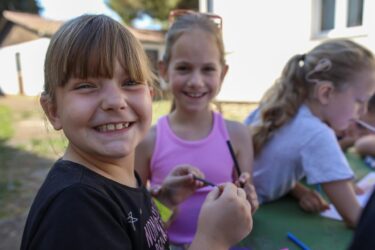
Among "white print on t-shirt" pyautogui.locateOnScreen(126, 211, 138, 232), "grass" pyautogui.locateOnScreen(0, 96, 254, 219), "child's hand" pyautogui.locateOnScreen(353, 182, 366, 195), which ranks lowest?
"grass" pyautogui.locateOnScreen(0, 96, 254, 219)

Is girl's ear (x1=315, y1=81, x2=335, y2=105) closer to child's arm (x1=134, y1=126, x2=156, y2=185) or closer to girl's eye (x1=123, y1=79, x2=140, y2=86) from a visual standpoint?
child's arm (x1=134, y1=126, x2=156, y2=185)

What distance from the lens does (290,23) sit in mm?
4797

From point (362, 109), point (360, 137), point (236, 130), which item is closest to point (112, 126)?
point (236, 130)

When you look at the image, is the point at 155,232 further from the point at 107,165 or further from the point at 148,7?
the point at 148,7

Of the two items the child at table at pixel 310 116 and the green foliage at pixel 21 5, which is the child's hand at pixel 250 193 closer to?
the child at table at pixel 310 116

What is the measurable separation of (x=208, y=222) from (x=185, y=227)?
453 mm

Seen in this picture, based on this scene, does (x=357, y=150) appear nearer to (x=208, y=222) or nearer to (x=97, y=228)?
(x=208, y=222)

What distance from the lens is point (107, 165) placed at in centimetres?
64

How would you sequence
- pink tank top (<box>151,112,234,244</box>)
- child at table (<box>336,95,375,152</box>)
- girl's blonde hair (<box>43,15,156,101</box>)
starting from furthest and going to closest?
child at table (<box>336,95,375,152</box>) < pink tank top (<box>151,112,234,244</box>) < girl's blonde hair (<box>43,15,156,101</box>)

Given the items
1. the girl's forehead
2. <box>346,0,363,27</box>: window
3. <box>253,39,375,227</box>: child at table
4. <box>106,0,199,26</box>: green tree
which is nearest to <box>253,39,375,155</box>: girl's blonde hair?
<box>253,39,375,227</box>: child at table

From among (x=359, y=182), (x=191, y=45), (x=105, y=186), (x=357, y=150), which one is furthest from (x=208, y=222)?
(x=357, y=150)

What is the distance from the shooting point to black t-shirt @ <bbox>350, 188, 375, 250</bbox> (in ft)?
1.30

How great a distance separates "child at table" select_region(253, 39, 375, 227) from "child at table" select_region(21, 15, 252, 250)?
0.56m

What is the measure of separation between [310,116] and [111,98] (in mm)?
865
